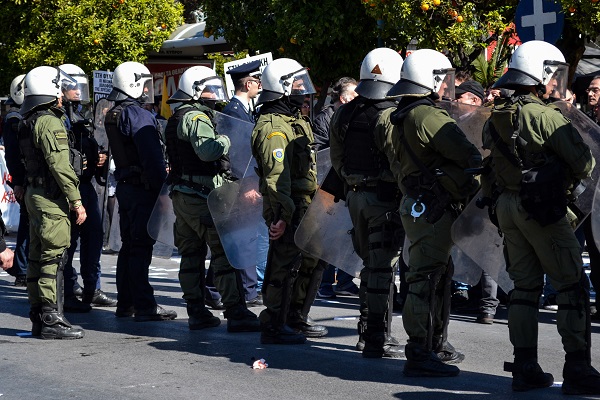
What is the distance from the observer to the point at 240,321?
8117mm

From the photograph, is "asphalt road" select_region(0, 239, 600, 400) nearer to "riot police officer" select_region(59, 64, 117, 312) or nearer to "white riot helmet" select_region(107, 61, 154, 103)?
"riot police officer" select_region(59, 64, 117, 312)

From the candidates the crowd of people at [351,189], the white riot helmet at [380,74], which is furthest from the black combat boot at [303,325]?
the white riot helmet at [380,74]

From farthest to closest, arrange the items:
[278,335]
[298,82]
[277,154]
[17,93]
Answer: [17,93] → [298,82] → [278,335] → [277,154]

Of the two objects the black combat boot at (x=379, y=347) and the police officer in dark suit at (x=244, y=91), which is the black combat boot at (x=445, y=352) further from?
the police officer in dark suit at (x=244, y=91)

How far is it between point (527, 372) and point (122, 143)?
406 centimetres

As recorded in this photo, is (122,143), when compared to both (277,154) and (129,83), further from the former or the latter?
(277,154)

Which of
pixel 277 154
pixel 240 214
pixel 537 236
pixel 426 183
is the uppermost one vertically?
pixel 277 154

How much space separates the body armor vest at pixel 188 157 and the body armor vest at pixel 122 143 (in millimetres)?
506

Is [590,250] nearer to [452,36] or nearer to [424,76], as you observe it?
[424,76]

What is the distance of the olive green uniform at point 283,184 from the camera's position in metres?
7.31

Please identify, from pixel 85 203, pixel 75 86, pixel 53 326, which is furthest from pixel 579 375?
pixel 75 86

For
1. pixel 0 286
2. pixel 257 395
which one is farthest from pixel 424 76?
pixel 0 286

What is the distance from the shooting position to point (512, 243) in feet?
19.6

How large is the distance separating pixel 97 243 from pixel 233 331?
7.17ft
